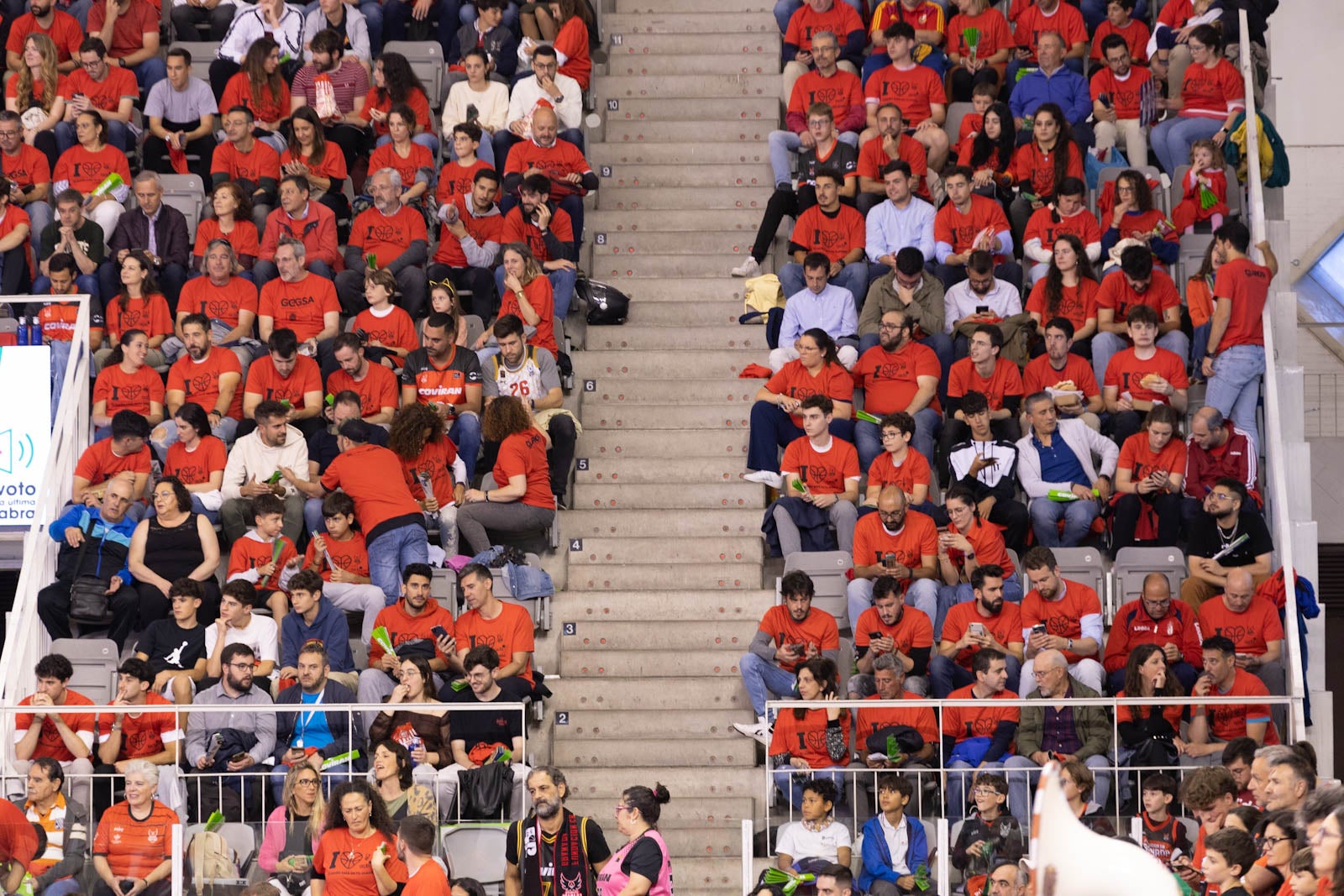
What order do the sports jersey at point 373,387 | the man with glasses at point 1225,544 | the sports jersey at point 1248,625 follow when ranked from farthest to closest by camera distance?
the sports jersey at point 373,387
the man with glasses at point 1225,544
the sports jersey at point 1248,625

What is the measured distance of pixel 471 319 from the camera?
12766 millimetres

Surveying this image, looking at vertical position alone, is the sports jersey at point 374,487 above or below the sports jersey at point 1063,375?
below

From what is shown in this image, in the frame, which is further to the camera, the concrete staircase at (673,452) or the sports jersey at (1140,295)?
the sports jersey at (1140,295)

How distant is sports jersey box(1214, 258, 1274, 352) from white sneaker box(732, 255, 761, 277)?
3169 mm

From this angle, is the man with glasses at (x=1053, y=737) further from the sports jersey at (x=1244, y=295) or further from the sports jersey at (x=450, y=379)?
the sports jersey at (x=450, y=379)

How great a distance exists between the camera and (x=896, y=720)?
1035 centimetres

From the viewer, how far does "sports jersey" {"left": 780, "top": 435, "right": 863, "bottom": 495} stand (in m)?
11.7

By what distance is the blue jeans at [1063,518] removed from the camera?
11531 millimetres

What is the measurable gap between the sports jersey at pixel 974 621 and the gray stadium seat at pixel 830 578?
71 cm

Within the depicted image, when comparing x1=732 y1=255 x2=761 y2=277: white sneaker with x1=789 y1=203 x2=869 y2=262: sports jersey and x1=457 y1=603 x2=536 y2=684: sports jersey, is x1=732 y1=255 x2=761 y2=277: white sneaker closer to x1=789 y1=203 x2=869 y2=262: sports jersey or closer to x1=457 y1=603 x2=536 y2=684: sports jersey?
x1=789 y1=203 x2=869 y2=262: sports jersey

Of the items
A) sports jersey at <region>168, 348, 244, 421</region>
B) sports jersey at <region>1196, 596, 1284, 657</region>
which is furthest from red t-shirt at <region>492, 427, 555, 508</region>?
sports jersey at <region>1196, 596, 1284, 657</region>

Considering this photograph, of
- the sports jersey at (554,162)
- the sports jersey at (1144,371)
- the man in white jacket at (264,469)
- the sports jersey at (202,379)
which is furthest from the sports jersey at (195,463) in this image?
the sports jersey at (1144,371)

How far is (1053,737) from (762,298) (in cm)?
429

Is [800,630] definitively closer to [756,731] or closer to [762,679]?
[762,679]
